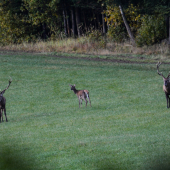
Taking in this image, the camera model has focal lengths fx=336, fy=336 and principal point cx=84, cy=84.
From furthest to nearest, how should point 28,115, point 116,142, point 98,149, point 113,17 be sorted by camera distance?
1. point 113,17
2. point 28,115
3. point 116,142
4. point 98,149

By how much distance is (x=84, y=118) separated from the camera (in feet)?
34.9

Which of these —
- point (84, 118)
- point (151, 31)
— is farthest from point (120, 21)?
point (84, 118)

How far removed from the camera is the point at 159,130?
8.12 meters

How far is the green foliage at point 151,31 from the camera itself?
29547 mm

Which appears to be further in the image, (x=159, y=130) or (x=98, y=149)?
(x=159, y=130)

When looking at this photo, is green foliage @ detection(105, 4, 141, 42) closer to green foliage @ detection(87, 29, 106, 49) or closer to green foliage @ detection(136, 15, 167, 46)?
green foliage @ detection(87, 29, 106, 49)

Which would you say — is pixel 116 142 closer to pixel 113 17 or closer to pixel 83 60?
pixel 83 60

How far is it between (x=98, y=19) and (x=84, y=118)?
105 feet

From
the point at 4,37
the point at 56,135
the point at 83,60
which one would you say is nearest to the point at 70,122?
the point at 56,135

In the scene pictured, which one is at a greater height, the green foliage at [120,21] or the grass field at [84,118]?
the green foliage at [120,21]

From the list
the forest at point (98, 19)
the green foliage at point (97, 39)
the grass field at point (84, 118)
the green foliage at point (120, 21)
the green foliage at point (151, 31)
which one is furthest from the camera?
the green foliage at point (120, 21)

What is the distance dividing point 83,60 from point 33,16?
47.3ft

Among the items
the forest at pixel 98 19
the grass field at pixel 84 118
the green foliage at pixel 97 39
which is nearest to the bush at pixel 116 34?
the forest at pixel 98 19

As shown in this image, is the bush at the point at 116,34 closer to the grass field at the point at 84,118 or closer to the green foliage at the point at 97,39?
the green foliage at the point at 97,39
